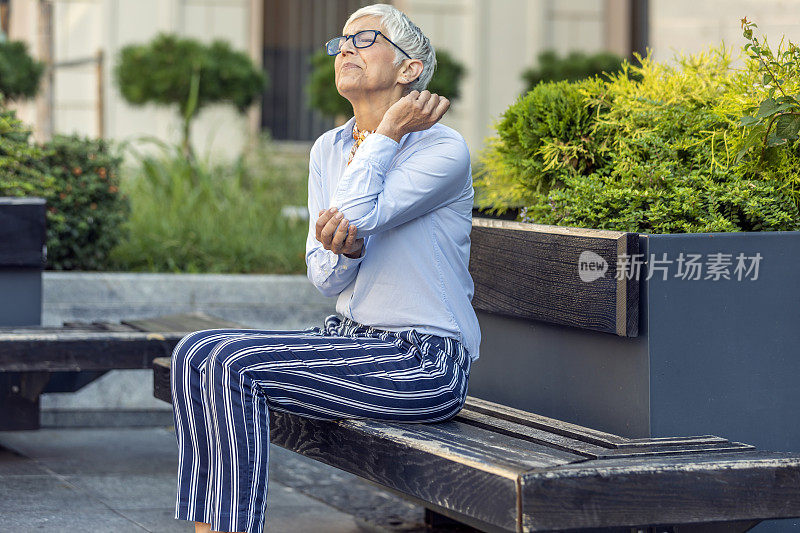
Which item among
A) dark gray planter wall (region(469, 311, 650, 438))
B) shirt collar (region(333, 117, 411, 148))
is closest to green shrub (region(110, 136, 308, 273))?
dark gray planter wall (region(469, 311, 650, 438))

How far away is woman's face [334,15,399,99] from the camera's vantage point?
2961 mm

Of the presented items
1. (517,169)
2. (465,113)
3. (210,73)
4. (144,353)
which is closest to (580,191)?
(517,169)

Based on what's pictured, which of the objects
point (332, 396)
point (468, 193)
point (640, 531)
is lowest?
point (640, 531)

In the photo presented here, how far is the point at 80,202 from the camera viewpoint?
559 centimetres

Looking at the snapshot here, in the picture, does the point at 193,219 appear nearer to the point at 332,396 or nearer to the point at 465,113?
the point at 332,396

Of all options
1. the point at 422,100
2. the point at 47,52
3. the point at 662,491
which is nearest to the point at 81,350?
the point at 422,100

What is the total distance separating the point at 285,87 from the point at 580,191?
10.2m

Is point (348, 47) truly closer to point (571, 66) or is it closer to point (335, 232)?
point (335, 232)

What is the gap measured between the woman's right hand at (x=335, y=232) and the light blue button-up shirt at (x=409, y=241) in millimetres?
25

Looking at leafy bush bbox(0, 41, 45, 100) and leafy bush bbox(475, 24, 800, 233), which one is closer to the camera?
leafy bush bbox(475, 24, 800, 233)

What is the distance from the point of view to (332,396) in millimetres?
2729

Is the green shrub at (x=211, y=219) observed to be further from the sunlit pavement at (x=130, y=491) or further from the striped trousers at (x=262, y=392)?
the striped trousers at (x=262, y=392)

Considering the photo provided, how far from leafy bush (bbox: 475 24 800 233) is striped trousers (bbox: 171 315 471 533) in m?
0.67

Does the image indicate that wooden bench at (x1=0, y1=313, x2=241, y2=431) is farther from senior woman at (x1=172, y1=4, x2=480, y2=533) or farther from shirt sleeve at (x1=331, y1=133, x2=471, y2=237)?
shirt sleeve at (x1=331, y1=133, x2=471, y2=237)
